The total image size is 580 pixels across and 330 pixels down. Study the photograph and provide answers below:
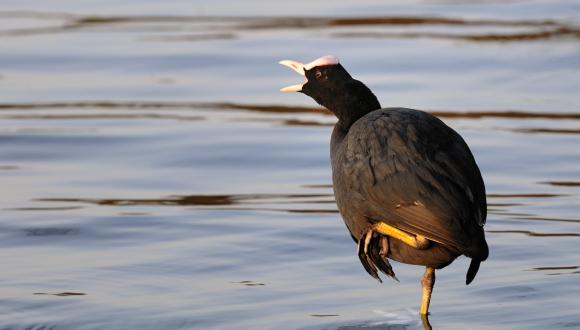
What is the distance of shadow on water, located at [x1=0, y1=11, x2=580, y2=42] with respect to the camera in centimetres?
1387

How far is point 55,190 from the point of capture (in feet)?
28.9

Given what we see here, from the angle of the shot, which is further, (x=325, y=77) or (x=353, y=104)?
(x=325, y=77)

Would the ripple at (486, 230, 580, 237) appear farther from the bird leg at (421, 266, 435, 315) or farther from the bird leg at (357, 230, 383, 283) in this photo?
the bird leg at (357, 230, 383, 283)

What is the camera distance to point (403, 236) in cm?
598

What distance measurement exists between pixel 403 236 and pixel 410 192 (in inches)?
10.5

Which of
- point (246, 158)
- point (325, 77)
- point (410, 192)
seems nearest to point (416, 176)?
point (410, 192)

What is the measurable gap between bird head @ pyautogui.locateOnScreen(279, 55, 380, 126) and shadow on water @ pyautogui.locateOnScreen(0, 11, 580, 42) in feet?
23.2


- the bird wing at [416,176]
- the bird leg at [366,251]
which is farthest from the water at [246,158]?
the bird wing at [416,176]

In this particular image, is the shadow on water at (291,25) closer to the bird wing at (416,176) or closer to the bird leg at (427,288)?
the bird leg at (427,288)

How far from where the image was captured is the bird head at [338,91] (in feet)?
21.8

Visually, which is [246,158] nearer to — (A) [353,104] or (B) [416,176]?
(A) [353,104]

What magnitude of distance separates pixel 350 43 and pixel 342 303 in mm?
7267

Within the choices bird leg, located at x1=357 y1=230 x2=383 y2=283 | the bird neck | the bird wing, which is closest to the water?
bird leg, located at x1=357 y1=230 x2=383 y2=283

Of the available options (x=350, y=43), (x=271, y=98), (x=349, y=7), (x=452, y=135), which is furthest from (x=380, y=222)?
(x=349, y=7)
